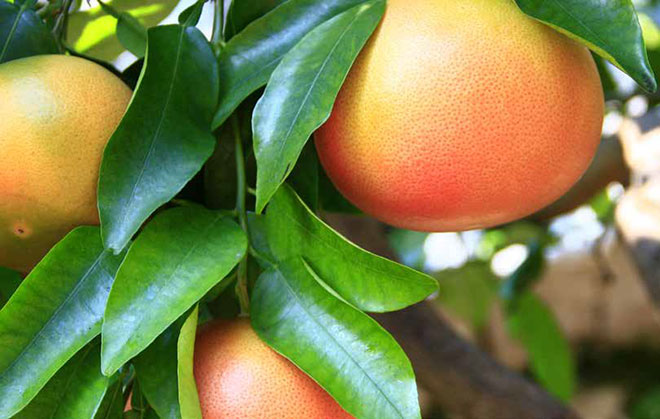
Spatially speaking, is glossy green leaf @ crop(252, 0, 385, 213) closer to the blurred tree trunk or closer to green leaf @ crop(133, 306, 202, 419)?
green leaf @ crop(133, 306, 202, 419)

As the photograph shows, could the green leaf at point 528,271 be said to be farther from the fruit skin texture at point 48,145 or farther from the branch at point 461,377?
the fruit skin texture at point 48,145

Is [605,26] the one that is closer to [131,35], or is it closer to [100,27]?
[131,35]

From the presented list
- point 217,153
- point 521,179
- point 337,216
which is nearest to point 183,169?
point 217,153

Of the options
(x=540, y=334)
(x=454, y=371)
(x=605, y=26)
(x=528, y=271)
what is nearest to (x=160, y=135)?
(x=605, y=26)

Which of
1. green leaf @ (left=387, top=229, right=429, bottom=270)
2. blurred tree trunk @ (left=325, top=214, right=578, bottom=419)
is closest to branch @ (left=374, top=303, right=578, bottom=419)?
blurred tree trunk @ (left=325, top=214, right=578, bottom=419)

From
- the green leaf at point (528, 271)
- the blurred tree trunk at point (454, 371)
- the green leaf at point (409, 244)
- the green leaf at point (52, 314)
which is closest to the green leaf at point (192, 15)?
the green leaf at point (52, 314)

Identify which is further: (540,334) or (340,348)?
(540,334)
